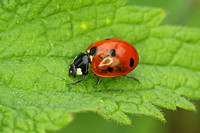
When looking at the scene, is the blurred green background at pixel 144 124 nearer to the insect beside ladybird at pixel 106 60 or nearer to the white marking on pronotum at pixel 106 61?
the insect beside ladybird at pixel 106 60

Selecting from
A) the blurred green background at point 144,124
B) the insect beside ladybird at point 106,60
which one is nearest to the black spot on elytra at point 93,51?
the insect beside ladybird at point 106,60

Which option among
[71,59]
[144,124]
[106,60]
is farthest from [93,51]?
[144,124]

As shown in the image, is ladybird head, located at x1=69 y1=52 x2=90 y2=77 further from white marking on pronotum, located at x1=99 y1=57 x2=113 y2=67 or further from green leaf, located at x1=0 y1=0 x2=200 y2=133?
white marking on pronotum, located at x1=99 y1=57 x2=113 y2=67

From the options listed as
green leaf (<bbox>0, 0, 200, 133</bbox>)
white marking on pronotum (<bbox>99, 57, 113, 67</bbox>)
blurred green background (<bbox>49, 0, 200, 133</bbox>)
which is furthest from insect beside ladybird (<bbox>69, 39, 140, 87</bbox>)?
blurred green background (<bbox>49, 0, 200, 133</bbox>)

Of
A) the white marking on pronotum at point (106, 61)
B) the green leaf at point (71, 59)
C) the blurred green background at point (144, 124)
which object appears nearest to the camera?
the green leaf at point (71, 59)

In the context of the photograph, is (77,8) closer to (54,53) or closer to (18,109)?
(54,53)

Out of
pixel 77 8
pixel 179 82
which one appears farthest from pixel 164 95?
pixel 77 8

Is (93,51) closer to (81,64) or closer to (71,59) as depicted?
(81,64)
